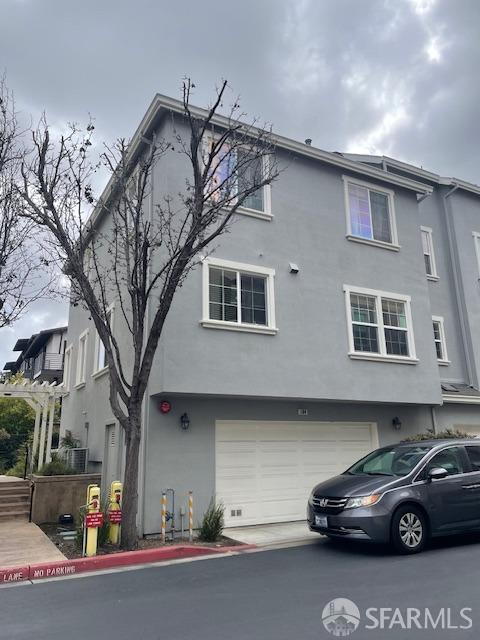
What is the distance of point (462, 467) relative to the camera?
8.80m

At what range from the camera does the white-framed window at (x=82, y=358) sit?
16.0 m

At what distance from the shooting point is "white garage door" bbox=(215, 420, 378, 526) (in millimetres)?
11164

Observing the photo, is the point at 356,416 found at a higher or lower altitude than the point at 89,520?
higher

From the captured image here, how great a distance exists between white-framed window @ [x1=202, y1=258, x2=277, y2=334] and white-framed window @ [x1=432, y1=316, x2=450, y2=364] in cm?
744

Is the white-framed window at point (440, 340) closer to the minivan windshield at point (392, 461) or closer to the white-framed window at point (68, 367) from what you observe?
the minivan windshield at point (392, 461)

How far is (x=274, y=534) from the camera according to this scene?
33.2ft

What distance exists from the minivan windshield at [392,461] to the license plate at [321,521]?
1.14m

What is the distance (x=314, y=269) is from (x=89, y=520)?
24.7ft

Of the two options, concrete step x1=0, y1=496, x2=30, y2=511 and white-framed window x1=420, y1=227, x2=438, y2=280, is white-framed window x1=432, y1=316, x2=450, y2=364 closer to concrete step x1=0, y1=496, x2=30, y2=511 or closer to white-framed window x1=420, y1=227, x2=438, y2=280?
white-framed window x1=420, y1=227, x2=438, y2=280

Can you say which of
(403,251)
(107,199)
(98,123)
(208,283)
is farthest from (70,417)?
(403,251)

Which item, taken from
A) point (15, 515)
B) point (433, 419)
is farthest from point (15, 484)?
point (433, 419)

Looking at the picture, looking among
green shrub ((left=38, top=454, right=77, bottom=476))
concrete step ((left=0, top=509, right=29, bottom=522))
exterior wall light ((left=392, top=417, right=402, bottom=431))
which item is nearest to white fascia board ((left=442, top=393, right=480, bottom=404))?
exterior wall light ((left=392, top=417, right=402, bottom=431))

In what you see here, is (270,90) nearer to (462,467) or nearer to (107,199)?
Result: (107,199)

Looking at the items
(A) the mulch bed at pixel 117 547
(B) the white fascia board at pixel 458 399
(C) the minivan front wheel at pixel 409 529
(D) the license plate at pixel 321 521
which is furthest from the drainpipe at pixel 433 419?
(A) the mulch bed at pixel 117 547
